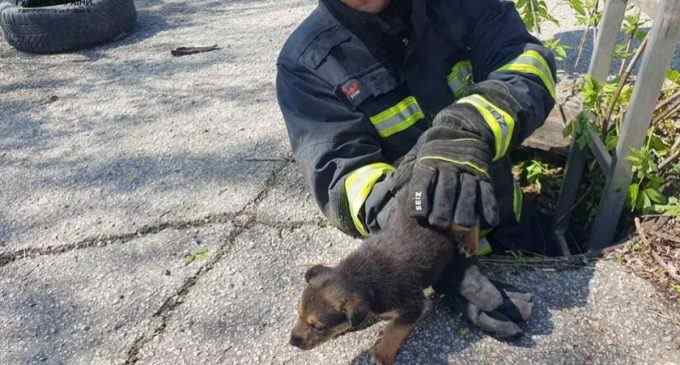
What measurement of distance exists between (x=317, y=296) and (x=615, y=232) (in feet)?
5.20

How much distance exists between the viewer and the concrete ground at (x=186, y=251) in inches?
93.7

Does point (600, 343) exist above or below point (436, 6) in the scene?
below

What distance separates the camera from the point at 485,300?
2357 millimetres

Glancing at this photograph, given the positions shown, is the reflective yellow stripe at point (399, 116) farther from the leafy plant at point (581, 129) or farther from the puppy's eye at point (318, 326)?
the puppy's eye at point (318, 326)

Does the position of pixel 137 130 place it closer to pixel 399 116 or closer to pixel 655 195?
pixel 399 116

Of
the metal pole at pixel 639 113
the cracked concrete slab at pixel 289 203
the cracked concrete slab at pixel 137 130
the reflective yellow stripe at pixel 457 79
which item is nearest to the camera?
→ the metal pole at pixel 639 113

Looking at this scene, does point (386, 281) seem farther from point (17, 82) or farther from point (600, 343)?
point (17, 82)

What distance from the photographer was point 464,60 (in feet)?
10.1

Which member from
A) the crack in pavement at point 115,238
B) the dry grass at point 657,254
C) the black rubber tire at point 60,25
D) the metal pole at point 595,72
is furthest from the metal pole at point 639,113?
the black rubber tire at point 60,25

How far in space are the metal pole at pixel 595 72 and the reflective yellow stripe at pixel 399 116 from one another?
93 centimetres

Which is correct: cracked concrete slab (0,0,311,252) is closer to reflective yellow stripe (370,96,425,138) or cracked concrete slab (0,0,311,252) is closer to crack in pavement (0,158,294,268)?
crack in pavement (0,158,294,268)

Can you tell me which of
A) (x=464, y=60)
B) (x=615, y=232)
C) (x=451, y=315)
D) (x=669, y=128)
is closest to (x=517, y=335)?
(x=451, y=315)

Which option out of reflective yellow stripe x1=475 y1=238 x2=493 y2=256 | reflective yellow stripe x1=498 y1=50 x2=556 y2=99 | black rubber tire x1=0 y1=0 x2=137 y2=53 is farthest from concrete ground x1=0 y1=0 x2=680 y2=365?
black rubber tire x1=0 y1=0 x2=137 y2=53

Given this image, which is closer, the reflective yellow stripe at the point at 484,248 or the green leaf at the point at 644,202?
the green leaf at the point at 644,202
